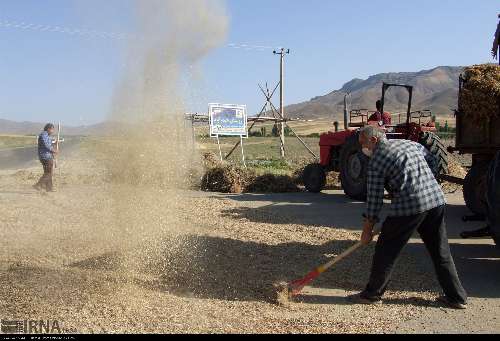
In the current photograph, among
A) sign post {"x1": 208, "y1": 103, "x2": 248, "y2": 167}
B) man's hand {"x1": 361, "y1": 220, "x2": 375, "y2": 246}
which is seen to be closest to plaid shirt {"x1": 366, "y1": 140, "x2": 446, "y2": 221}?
man's hand {"x1": 361, "y1": 220, "x2": 375, "y2": 246}

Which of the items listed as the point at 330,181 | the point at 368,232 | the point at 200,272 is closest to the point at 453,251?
the point at 368,232

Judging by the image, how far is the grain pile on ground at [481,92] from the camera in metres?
8.04

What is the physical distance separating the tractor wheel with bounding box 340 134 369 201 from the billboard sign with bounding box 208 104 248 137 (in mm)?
7139

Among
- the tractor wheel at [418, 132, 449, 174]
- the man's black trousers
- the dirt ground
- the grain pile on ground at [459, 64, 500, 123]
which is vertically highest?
the grain pile on ground at [459, 64, 500, 123]

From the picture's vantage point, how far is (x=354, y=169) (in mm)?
11234

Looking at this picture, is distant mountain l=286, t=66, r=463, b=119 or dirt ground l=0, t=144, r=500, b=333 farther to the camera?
A: distant mountain l=286, t=66, r=463, b=119

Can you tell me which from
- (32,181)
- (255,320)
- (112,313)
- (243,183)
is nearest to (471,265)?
(255,320)

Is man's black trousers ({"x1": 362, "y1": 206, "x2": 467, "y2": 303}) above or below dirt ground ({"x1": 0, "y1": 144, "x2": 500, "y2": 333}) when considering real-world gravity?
above

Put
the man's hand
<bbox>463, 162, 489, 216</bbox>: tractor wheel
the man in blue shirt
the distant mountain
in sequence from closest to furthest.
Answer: the man's hand
<bbox>463, 162, 489, 216</bbox>: tractor wheel
the man in blue shirt
the distant mountain

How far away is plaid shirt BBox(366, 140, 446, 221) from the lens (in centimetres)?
470

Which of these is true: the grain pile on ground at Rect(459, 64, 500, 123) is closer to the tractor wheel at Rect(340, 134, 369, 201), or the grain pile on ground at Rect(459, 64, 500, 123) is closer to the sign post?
the tractor wheel at Rect(340, 134, 369, 201)

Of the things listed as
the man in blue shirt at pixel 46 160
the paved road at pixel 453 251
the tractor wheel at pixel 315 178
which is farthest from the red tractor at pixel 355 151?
the man in blue shirt at pixel 46 160

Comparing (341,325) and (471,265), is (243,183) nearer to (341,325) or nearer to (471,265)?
(471,265)

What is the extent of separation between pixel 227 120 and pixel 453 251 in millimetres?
12450
